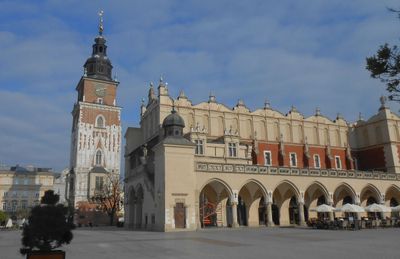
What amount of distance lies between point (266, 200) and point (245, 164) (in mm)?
3944

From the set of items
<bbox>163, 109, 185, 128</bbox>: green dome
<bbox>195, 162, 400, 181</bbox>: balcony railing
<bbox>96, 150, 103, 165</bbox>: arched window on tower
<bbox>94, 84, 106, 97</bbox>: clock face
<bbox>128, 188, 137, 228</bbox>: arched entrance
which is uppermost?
<bbox>94, 84, 106, 97</bbox>: clock face

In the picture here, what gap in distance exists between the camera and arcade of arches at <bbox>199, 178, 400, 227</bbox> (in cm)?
3741

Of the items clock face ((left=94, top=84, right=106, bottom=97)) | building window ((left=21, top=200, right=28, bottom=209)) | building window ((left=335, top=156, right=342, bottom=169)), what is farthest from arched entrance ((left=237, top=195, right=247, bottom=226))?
building window ((left=21, top=200, right=28, bottom=209))

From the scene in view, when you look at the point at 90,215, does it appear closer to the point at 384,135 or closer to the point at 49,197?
the point at 384,135

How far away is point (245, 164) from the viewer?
37812mm

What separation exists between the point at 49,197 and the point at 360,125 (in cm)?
5240

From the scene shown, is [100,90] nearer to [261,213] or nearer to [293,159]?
[293,159]

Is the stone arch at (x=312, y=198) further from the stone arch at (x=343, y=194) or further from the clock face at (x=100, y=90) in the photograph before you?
the clock face at (x=100, y=90)

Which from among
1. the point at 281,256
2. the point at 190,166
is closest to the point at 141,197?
the point at 190,166

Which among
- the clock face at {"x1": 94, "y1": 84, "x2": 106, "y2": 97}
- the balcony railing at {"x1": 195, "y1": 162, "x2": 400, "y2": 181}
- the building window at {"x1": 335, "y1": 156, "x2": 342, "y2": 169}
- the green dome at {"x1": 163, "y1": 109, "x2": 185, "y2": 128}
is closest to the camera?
the balcony railing at {"x1": 195, "y1": 162, "x2": 400, "y2": 181}

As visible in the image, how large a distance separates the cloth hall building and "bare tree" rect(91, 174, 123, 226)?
15049 millimetres

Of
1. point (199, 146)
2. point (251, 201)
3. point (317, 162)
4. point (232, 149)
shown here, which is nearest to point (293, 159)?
point (317, 162)

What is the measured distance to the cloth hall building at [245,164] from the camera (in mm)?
33875

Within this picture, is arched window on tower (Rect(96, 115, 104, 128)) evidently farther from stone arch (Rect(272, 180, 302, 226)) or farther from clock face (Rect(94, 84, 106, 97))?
stone arch (Rect(272, 180, 302, 226))
